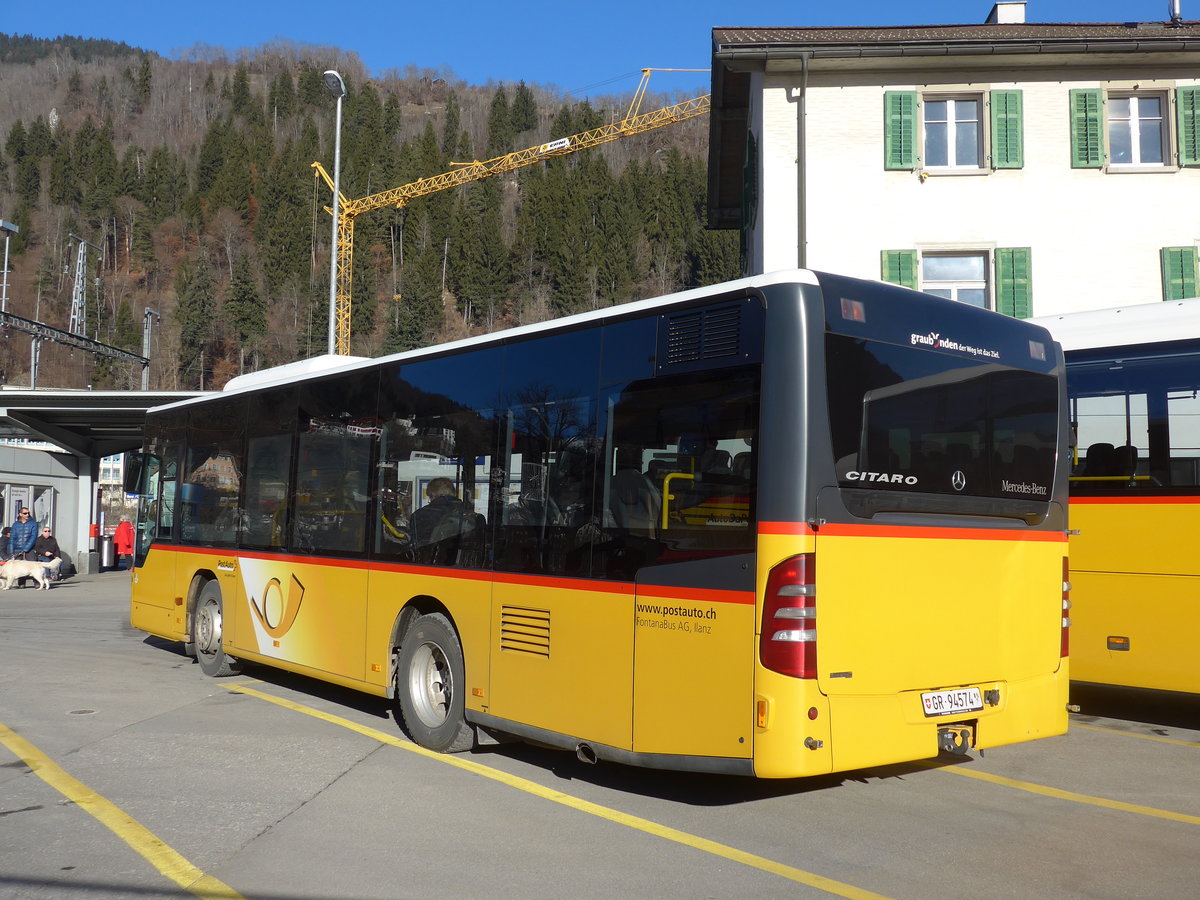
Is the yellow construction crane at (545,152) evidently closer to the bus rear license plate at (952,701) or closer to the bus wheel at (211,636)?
the bus wheel at (211,636)

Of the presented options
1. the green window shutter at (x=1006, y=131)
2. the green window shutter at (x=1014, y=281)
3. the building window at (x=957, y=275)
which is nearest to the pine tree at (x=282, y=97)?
the green window shutter at (x=1006, y=131)

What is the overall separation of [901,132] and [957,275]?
113 inches

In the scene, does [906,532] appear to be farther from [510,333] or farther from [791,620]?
[510,333]

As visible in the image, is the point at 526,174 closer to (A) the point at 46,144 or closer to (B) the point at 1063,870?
(A) the point at 46,144

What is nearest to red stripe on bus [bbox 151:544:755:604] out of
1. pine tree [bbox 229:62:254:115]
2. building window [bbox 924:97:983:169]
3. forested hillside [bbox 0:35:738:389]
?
building window [bbox 924:97:983:169]

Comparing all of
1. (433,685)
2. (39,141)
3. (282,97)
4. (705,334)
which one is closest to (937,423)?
(705,334)

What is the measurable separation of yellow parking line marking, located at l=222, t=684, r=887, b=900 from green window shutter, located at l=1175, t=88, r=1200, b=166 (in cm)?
1899

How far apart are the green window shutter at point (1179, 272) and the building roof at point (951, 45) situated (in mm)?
3601

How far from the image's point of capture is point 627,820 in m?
6.15

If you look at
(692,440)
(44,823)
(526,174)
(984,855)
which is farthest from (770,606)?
(526,174)

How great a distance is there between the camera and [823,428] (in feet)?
18.4

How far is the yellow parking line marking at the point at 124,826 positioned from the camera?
502 cm

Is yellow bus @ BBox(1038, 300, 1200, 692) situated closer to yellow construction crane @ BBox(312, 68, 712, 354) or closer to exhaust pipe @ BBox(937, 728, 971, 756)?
exhaust pipe @ BBox(937, 728, 971, 756)

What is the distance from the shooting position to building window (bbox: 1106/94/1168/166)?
2141 cm
